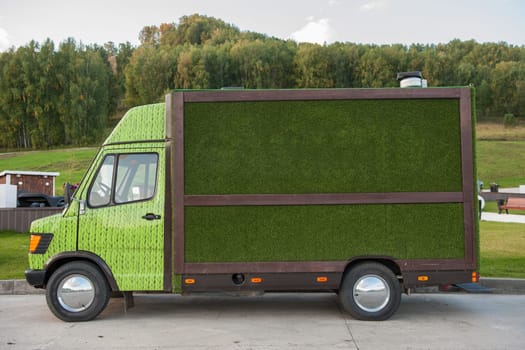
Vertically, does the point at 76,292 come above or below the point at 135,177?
below

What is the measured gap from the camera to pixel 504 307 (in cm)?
829

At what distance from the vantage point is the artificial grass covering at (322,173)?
720 cm

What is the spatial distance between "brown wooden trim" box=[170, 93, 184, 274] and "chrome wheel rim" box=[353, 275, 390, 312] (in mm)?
2240

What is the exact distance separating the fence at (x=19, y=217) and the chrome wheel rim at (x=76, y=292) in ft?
44.2

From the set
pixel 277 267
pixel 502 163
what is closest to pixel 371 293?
pixel 277 267

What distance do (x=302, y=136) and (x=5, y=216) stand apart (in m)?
16.1

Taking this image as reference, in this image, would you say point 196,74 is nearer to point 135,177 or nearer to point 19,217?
point 19,217

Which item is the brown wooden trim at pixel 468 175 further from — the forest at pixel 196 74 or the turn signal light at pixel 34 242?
the forest at pixel 196 74

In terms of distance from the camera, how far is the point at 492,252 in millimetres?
13305

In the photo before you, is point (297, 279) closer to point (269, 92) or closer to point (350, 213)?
point (350, 213)

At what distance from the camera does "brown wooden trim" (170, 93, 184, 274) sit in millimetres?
7148

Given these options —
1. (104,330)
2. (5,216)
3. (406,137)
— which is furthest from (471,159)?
(5,216)

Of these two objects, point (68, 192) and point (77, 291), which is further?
point (77, 291)

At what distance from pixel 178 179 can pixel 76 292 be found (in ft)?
6.43
